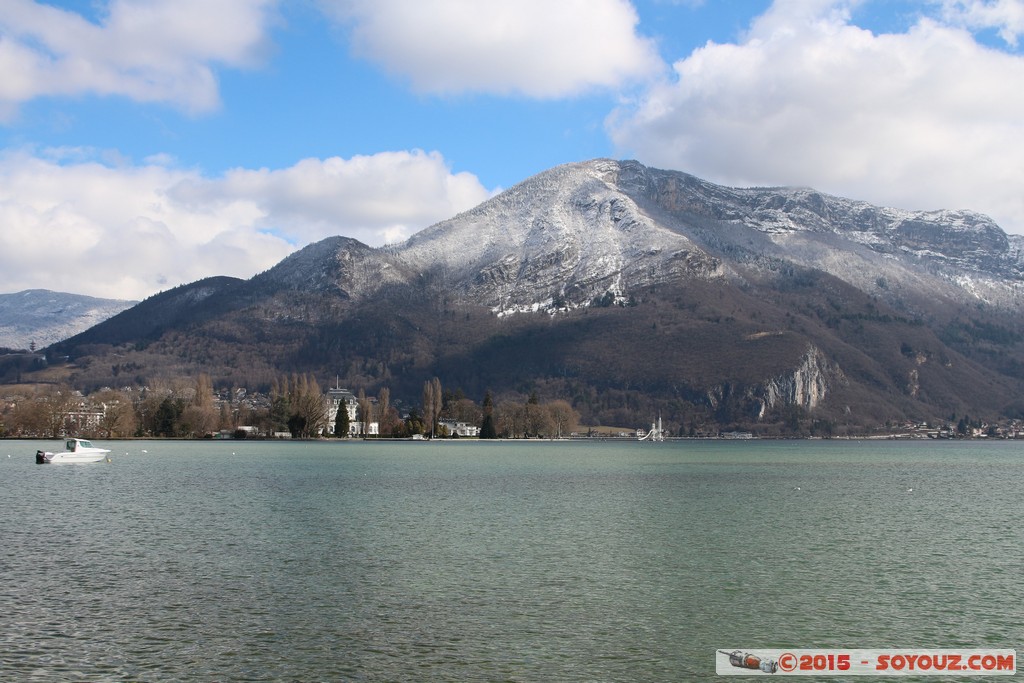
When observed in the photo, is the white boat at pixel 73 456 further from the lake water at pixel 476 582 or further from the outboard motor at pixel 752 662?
the outboard motor at pixel 752 662

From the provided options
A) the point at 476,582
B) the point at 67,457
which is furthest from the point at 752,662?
the point at 67,457

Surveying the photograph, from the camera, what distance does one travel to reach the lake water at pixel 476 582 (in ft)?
87.4

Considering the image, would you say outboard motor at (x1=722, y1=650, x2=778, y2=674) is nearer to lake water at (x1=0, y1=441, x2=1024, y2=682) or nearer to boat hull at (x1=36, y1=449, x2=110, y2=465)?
lake water at (x1=0, y1=441, x2=1024, y2=682)

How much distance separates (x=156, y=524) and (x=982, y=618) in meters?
38.9

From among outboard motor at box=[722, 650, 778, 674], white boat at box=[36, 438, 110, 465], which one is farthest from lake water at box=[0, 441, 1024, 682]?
white boat at box=[36, 438, 110, 465]

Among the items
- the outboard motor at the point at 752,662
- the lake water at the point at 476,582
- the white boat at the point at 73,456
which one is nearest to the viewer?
the outboard motor at the point at 752,662

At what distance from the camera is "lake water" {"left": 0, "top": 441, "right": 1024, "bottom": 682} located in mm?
26625

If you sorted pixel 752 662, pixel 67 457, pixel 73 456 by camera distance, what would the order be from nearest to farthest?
1. pixel 752 662
2. pixel 67 457
3. pixel 73 456

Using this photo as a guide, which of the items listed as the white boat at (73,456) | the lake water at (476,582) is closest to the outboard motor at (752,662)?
the lake water at (476,582)

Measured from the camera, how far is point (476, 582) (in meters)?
36.6

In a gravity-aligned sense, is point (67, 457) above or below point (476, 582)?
above

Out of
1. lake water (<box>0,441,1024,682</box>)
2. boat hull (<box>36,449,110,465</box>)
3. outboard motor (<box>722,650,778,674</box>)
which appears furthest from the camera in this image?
boat hull (<box>36,449,110,465</box>)

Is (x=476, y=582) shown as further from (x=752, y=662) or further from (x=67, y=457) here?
(x=67, y=457)

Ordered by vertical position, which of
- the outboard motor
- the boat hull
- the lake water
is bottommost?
the outboard motor
